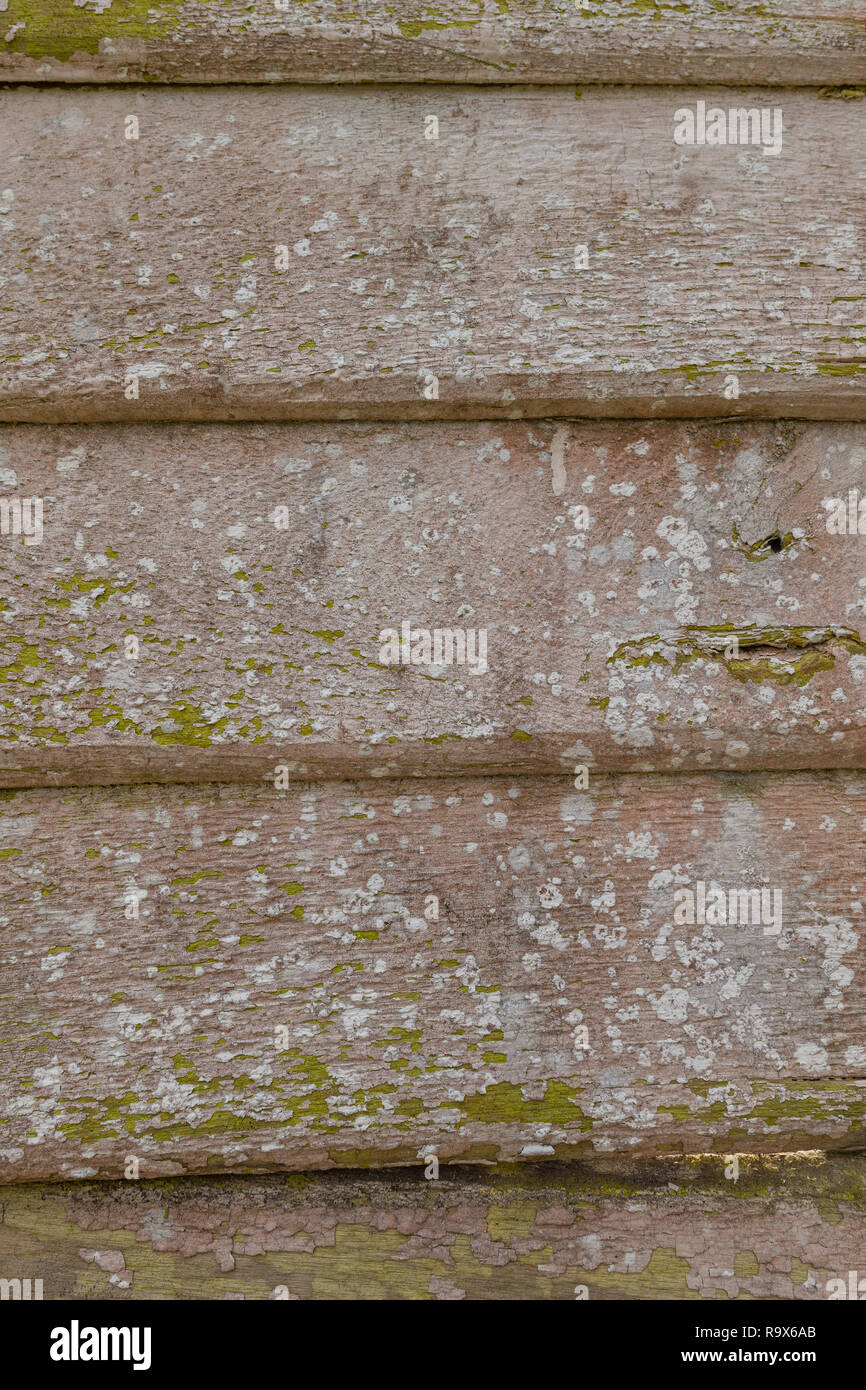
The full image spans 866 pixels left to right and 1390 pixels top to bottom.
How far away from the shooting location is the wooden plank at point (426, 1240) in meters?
1.08

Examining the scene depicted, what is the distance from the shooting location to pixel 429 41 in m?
1.19

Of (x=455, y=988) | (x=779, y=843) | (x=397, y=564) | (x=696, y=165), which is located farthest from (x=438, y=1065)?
(x=696, y=165)

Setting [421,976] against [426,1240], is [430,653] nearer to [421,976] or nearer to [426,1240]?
[421,976]

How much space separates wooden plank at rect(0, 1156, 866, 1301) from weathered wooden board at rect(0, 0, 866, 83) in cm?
163

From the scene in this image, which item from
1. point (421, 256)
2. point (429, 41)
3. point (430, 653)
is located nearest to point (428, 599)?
point (430, 653)

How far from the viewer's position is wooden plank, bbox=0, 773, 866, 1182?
3.53ft

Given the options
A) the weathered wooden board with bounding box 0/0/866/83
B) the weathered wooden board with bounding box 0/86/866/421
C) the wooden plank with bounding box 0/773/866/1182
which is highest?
the weathered wooden board with bounding box 0/0/866/83

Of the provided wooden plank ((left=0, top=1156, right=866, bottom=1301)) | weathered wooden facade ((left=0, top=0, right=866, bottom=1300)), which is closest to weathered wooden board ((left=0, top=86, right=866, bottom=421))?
weathered wooden facade ((left=0, top=0, right=866, bottom=1300))

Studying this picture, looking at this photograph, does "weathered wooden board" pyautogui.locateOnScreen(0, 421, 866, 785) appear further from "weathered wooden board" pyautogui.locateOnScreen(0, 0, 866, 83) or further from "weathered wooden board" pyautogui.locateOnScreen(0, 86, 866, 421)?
"weathered wooden board" pyautogui.locateOnScreen(0, 0, 866, 83)

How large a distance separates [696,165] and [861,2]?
36 cm

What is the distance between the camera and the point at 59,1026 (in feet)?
3.58

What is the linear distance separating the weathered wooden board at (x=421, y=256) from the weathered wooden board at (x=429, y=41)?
0.03 meters

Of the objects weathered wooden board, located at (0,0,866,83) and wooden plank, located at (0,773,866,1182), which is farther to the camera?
weathered wooden board, located at (0,0,866,83)

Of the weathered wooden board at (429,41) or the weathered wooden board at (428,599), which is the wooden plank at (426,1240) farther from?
the weathered wooden board at (429,41)
